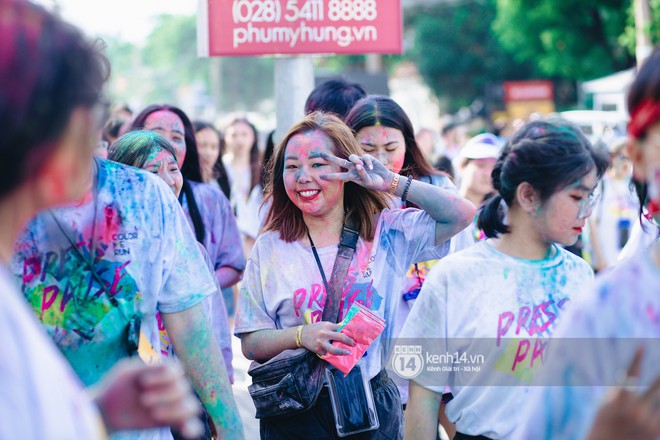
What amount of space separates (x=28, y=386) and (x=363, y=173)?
252cm

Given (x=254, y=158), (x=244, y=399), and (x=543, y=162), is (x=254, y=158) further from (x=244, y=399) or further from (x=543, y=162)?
(x=543, y=162)

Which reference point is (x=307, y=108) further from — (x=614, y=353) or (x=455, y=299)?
(x=614, y=353)

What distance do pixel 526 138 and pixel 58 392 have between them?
229 centimetres

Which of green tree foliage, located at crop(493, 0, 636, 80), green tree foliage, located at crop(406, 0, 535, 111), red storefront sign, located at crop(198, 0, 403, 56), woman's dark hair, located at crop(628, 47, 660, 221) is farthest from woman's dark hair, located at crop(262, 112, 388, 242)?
green tree foliage, located at crop(406, 0, 535, 111)

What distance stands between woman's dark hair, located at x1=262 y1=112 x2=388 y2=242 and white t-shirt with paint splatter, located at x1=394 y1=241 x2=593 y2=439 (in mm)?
731

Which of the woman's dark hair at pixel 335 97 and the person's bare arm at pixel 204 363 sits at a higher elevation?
the woman's dark hair at pixel 335 97

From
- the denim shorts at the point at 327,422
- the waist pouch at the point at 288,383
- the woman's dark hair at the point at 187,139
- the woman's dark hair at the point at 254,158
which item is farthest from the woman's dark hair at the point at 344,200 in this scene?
the woman's dark hair at the point at 254,158

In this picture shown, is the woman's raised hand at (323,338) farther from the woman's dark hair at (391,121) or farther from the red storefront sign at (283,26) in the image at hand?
the red storefront sign at (283,26)

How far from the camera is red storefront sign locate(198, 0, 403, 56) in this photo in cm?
632

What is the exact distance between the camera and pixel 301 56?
21.4ft

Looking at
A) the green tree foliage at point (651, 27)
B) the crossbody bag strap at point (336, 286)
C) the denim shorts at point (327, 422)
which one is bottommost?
the denim shorts at point (327, 422)

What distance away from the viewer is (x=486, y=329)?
10.5 feet

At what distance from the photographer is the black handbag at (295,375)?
3.72 metres

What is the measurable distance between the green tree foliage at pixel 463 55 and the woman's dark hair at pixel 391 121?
35.0m
